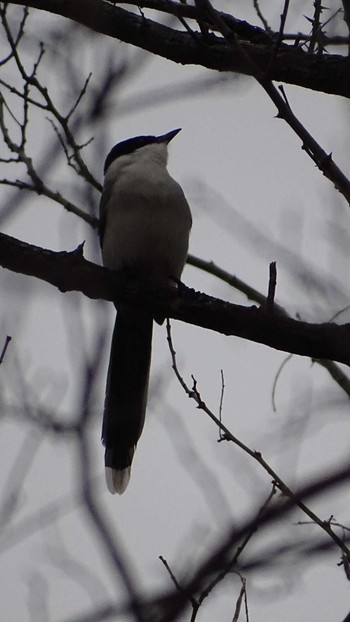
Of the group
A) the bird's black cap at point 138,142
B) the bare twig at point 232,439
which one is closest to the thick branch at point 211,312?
the bare twig at point 232,439

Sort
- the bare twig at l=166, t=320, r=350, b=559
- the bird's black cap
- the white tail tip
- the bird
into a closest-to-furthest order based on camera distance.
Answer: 1. the bare twig at l=166, t=320, r=350, b=559
2. the white tail tip
3. the bird
4. the bird's black cap

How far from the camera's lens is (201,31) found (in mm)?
Result: 3934

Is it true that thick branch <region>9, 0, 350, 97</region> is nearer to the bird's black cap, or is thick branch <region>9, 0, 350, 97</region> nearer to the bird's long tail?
the bird's long tail

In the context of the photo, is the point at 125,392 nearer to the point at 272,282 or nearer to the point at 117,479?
the point at 117,479

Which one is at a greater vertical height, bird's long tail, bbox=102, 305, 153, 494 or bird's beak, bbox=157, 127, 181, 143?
bird's beak, bbox=157, 127, 181, 143

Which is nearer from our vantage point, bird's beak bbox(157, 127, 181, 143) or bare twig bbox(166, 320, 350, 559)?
bare twig bbox(166, 320, 350, 559)

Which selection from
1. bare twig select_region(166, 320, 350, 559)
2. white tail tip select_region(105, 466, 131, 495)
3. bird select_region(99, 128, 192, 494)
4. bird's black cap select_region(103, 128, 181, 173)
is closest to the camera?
bare twig select_region(166, 320, 350, 559)

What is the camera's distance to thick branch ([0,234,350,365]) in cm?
376

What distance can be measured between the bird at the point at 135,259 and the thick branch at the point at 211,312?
971 mm

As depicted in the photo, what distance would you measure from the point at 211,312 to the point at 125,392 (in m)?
1.25

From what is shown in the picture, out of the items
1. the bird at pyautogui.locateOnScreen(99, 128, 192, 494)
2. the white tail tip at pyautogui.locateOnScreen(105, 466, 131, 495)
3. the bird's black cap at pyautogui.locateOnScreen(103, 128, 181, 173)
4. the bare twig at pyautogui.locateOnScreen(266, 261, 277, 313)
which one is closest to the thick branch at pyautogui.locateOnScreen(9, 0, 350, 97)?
the bare twig at pyautogui.locateOnScreen(266, 261, 277, 313)

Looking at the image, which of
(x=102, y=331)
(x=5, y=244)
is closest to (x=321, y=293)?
(x=5, y=244)

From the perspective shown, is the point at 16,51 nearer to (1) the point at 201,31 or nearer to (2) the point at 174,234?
(1) the point at 201,31

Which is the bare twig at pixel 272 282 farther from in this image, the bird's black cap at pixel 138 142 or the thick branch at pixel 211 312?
the bird's black cap at pixel 138 142
